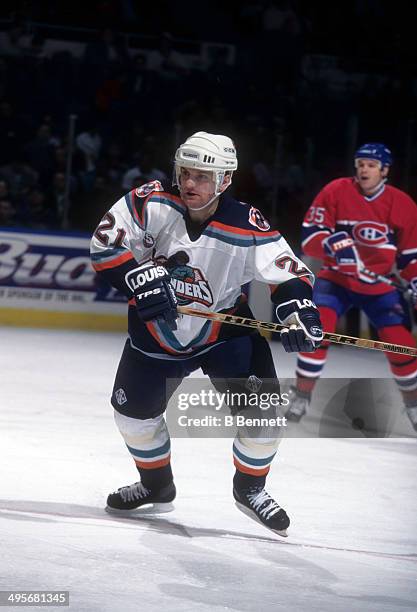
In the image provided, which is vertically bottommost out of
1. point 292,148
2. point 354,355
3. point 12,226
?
point 354,355

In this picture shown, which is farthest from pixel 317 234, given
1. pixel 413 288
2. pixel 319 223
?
pixel 413 288

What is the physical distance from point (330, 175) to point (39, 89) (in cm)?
263

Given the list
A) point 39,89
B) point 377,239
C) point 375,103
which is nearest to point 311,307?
point 377,239

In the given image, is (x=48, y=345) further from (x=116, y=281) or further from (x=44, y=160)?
(x=116, y=281)

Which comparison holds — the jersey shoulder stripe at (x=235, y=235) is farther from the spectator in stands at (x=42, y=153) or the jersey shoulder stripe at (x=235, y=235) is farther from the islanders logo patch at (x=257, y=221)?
the spectator in stands at (x=42, y=153)

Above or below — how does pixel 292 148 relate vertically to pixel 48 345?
above

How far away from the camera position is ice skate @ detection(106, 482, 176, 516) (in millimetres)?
3994

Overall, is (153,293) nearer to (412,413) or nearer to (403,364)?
(403,364)

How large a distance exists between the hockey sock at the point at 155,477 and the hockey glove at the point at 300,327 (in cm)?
63

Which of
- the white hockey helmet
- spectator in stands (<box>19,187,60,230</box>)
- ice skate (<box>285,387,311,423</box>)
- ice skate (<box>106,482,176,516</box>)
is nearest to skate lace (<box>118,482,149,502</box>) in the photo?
ice skate (<box>106,482,176,516</box>)

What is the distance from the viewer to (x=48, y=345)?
821 centimetres

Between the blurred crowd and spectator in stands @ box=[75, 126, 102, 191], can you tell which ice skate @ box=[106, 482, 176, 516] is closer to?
the blurred crowd

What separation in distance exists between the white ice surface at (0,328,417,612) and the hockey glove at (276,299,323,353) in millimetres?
622

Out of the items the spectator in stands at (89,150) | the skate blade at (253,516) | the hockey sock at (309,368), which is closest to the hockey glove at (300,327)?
the skate blade at (253,516)
